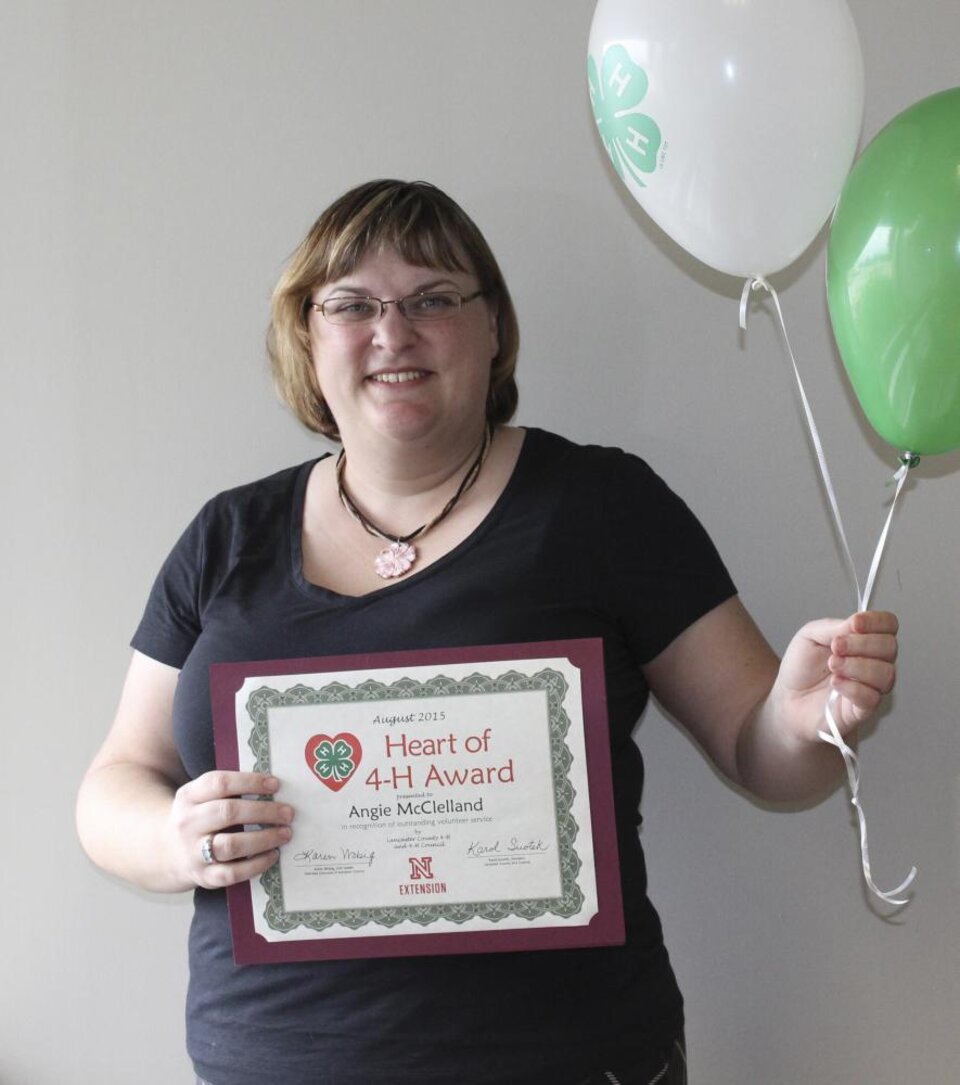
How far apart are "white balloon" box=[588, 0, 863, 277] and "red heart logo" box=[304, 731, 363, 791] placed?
58 cm

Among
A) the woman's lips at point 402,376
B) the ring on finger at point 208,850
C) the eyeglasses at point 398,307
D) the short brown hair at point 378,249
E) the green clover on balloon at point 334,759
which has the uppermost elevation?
the short brown hair at point 378,249

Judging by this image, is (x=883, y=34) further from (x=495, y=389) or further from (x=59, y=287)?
(x=59, y=287)

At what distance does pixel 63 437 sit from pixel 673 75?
0.97 m

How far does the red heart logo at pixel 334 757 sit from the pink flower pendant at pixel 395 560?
8.1 inches

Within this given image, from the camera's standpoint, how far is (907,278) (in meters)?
1.11

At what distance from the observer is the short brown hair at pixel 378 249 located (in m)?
1.42

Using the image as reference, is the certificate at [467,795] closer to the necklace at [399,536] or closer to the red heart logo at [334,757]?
the red heart logo at [334,757]

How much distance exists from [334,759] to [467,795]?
0.13 meters

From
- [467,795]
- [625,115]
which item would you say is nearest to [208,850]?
[467,795]

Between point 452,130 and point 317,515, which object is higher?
point 452,130

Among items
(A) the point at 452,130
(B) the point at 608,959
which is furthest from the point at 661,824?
(A) the point at 452,130

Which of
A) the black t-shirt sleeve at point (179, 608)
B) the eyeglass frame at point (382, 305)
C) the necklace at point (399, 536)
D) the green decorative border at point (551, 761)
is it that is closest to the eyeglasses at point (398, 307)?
the eyeglass frame at point (382, 305)

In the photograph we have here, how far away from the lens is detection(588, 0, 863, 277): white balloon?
1.19m

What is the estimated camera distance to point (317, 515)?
4.93 ft
